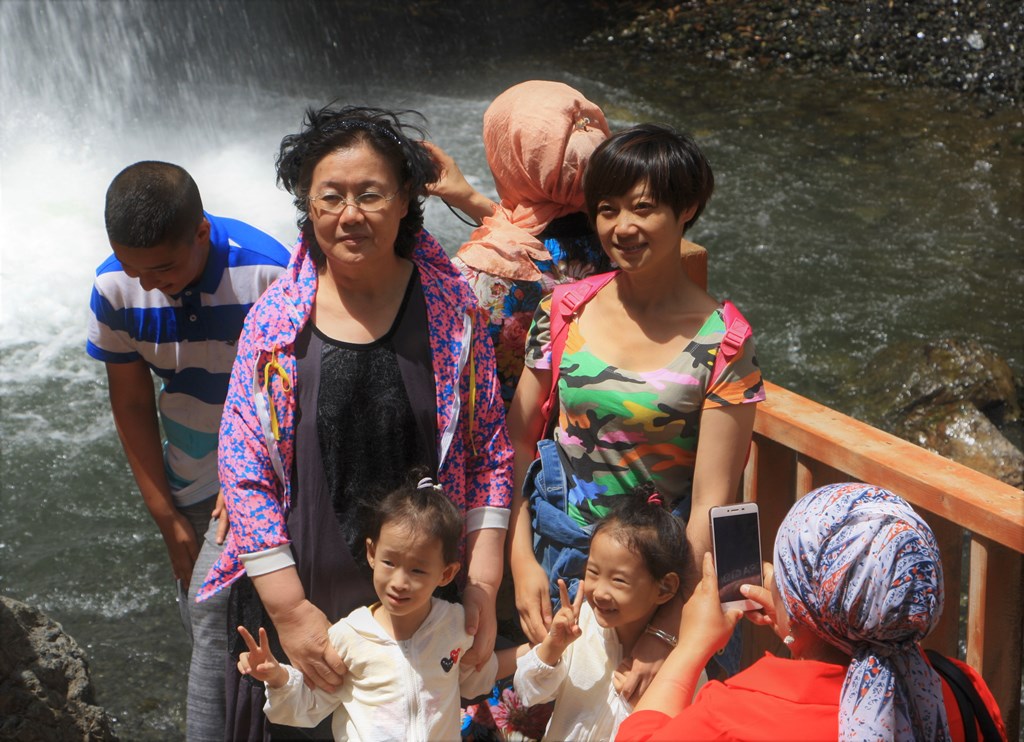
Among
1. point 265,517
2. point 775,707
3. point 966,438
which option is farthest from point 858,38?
point 775,707

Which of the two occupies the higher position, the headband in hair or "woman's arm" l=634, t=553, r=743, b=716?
the headband in hair

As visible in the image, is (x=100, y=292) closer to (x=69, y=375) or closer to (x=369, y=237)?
(x=369, y=237)

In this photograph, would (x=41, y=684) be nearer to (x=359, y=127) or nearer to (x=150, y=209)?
(x=150, y=209)

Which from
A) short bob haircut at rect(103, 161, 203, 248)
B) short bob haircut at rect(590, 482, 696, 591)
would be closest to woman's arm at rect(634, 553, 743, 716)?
short bob haircut at rect(590, 482, 696, 591)

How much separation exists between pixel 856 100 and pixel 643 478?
939cm

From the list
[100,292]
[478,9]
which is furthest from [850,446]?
[478,9]

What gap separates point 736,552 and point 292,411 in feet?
3.46

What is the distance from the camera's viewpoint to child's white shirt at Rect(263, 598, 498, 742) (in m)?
2.67

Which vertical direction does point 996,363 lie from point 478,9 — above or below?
below

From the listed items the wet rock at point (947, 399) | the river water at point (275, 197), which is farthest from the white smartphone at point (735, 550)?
the wet rock at point (947, 399)

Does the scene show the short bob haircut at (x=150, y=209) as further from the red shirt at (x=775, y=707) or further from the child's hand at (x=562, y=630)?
the red shirt at (x=775, y=707)

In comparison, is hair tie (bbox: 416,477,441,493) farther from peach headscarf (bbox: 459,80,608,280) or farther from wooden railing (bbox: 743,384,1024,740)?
wooden railing (bbox: 743,384,1024,740)

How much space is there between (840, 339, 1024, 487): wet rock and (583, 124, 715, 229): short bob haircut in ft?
13.2

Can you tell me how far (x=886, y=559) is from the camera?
6.08 ft
